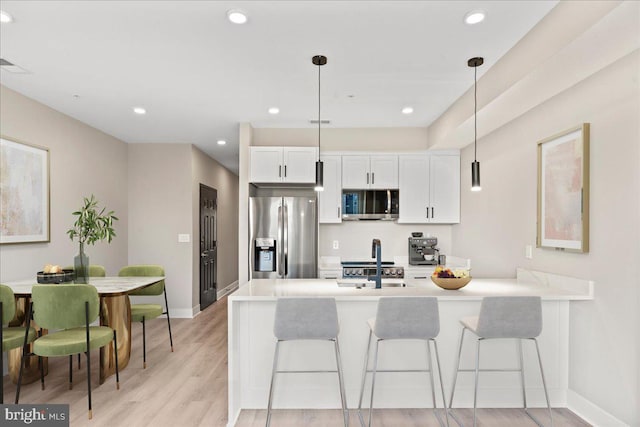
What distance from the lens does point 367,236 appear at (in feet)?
17.5

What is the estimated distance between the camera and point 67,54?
2.93m

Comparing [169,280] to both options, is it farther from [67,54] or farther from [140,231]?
[67,54]

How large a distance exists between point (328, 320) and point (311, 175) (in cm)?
268

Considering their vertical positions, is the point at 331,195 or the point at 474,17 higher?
the point at 474,17

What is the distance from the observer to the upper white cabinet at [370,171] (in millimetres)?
5043

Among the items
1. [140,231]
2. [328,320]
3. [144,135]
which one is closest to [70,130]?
[144,135]

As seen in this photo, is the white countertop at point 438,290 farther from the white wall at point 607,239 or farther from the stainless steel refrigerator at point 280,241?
the stainless steel refrigerator at point 280,241

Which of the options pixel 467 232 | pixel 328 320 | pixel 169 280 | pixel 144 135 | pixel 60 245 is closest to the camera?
pixel 328 320

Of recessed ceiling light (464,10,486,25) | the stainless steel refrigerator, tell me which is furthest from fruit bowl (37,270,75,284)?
recessed ceiling light (464,10,486,25)

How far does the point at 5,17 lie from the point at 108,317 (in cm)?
243

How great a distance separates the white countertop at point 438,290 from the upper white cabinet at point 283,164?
181 centimetres

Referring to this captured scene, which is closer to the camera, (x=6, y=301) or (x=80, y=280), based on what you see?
(x=6, y=301)

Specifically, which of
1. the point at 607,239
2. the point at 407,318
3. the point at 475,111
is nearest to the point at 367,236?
the point at 475,111

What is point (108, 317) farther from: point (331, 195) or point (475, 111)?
point (475, 111)
